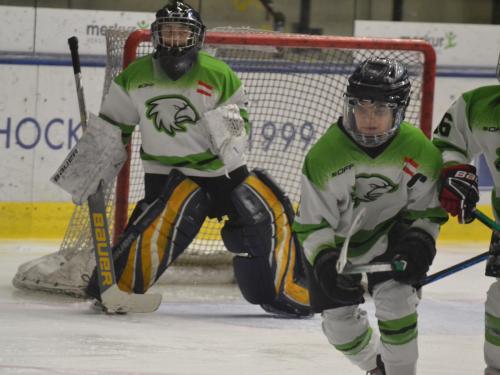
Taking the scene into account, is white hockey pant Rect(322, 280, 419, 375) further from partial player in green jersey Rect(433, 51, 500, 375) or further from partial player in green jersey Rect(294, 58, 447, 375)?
partial player in green jersey Rect(433, 51, 500, 375)

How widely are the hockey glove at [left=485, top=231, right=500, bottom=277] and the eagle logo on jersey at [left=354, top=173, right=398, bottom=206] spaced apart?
0.28 metres

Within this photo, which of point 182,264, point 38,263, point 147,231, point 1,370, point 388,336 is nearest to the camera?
point 388,336

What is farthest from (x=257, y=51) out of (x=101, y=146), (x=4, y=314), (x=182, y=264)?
(x=4, y=314)

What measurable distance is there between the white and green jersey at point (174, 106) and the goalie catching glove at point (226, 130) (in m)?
0.04

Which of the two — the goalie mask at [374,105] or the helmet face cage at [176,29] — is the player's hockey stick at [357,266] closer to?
the goalie mask at [374,105]

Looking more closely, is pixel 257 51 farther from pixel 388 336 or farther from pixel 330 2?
pixel 388 336

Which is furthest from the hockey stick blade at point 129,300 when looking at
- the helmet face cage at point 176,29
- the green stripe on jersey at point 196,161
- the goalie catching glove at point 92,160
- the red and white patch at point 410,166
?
the red and white patch at point 410,166

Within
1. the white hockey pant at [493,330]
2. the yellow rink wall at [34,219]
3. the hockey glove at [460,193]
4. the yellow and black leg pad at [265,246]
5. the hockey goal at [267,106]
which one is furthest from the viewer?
the yellow rink wall at [34,219]

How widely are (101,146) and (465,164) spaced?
1.86 metres

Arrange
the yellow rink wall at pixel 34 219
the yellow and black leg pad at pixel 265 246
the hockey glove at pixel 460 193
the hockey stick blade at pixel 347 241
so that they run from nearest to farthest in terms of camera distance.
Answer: the hockey stick blade at pixel 347 241 < the hockey glove at pixel 460 193 < the yellow and black leg pad at pixel 265 246 < the yellow rink wall at pixel 34 219

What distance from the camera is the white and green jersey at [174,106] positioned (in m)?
4.76

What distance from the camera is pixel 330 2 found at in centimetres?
793

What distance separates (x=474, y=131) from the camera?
11.0 feet

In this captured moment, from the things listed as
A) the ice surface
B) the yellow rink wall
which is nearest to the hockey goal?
the ice surface
